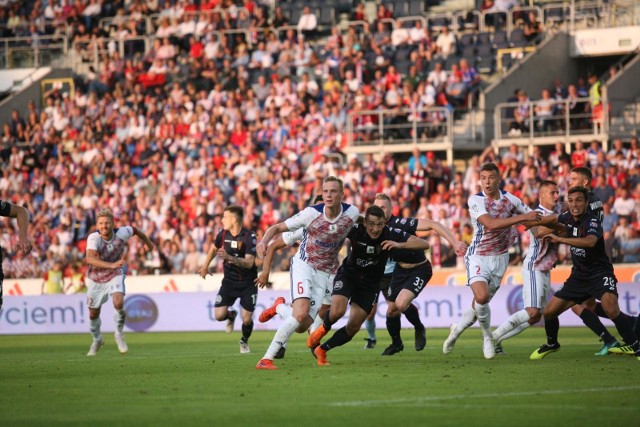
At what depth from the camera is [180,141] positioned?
123ft

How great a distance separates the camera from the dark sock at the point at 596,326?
1698cm

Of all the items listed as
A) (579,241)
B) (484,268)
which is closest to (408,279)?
(484,268)

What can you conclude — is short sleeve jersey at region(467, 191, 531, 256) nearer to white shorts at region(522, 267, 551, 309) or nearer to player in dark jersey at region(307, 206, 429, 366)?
white shorts at region(522, 267, 551, 309)

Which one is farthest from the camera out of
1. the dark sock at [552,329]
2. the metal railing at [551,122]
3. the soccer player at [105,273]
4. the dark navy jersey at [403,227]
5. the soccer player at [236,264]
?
the metal railing at [551,122]

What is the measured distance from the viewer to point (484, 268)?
16500 millimetres

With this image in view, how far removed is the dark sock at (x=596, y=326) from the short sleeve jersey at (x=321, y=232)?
3981 millimetres

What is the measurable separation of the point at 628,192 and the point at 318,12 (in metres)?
16.5

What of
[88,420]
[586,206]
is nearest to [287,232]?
[586,206]

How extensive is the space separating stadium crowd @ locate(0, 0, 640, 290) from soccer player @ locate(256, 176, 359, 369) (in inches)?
509

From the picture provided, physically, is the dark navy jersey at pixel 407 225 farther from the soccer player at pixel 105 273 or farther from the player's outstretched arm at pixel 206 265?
the soccer player at pixel 105 273

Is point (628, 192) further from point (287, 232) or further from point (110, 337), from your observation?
point (287, 232)

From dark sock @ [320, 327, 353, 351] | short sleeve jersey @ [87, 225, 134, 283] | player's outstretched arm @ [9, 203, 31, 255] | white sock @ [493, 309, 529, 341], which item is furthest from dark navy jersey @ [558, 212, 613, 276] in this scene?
short sleeve jersey @ [87, 225, 134, 283]

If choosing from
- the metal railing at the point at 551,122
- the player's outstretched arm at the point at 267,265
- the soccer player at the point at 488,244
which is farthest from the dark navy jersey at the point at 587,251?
the metal railing at the point at 551,122

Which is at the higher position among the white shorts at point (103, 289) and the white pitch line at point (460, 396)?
the white pitch line at point (460, 396)
